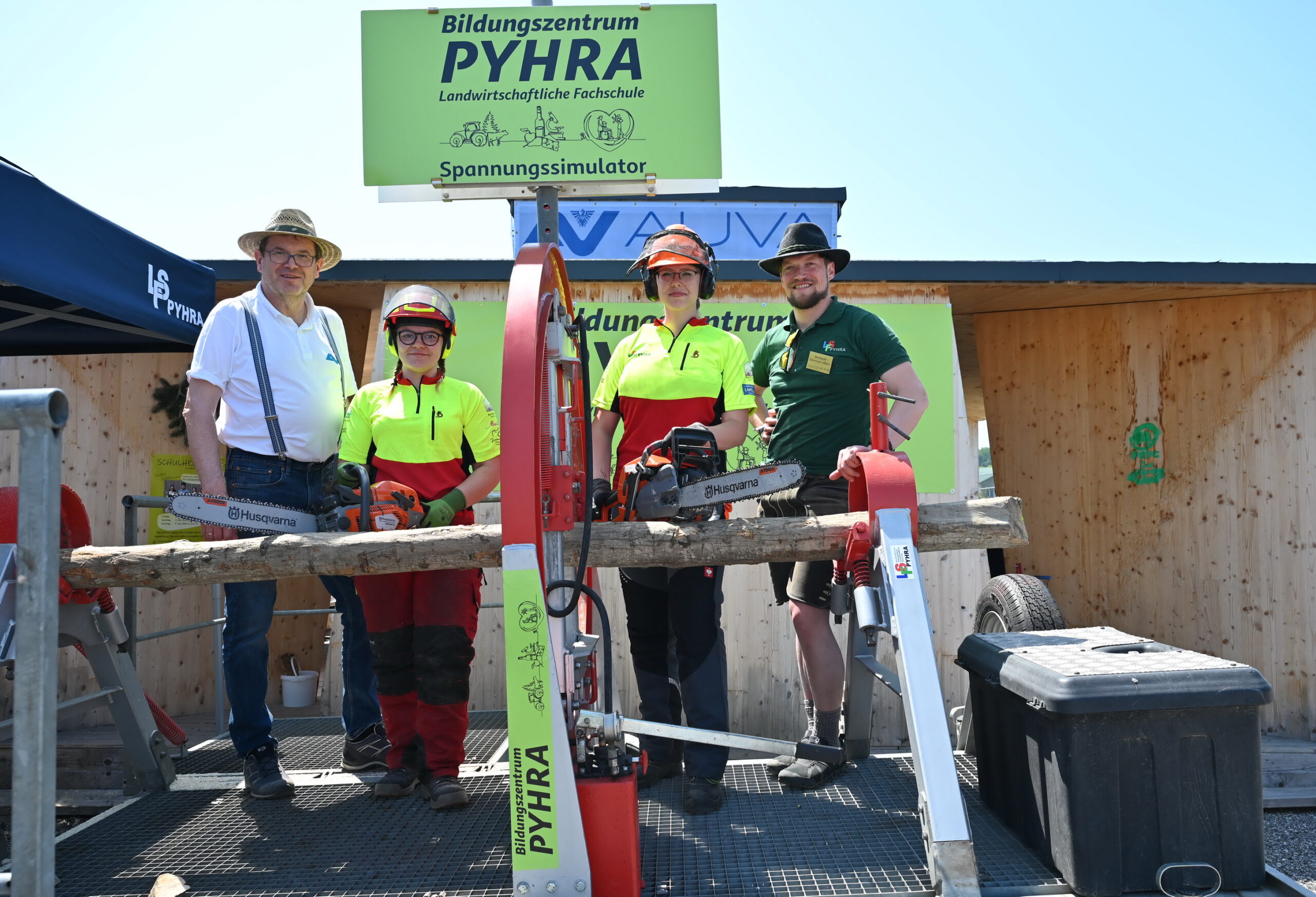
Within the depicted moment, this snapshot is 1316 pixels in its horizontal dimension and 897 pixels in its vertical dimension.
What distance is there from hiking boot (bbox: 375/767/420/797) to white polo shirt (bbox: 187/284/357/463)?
4.43 feet

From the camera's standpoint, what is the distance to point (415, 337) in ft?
11.1

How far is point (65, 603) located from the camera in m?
3.53

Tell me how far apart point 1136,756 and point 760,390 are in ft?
7.24

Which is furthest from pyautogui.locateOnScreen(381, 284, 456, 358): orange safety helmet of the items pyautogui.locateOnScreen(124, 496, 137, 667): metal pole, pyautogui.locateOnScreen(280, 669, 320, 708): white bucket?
pyautogui.locateOnScreen(280, 669, 320, 708): white bucket

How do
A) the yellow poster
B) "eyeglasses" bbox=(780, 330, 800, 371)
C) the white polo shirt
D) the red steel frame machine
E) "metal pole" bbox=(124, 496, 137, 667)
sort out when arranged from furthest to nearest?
1. the yellow poster
2. "metal pole" bbox=(124, 496, 137, 667)
3. "eyeglasses" bbox=(780, 330, 800, 371)
4. the white polo shirt
5. the red steel frame machine

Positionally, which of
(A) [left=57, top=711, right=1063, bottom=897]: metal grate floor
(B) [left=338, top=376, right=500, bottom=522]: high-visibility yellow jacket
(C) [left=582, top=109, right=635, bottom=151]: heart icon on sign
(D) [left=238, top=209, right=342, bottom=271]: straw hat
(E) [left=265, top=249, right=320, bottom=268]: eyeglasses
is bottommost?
(A) [left=57, top=711, right=1063, bottom=897]: metal grate floor

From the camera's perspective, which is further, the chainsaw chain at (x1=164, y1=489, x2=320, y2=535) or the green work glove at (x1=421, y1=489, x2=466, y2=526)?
the green work glove at (x1=421, y1=489, x2=466, y2=526)

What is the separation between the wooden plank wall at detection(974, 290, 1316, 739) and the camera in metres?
6.88

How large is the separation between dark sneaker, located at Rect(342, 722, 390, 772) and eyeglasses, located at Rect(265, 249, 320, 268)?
2.10m

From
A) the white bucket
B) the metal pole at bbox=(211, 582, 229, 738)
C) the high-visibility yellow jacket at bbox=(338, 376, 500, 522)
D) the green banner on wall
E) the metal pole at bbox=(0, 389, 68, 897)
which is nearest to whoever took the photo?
the metal pole at bbox=(0, 389, 68, 897)

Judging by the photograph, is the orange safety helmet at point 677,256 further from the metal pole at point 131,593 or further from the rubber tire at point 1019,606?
the metal pole at point 131,593

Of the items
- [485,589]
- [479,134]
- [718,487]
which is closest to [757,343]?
[479,134]

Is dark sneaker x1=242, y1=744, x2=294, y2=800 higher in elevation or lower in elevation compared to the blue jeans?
lower

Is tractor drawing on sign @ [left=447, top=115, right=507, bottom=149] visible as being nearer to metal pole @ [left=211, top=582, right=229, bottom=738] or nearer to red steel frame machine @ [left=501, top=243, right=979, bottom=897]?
red steel frame machine @ [left=501, top=243, right=979, bottom=897]
